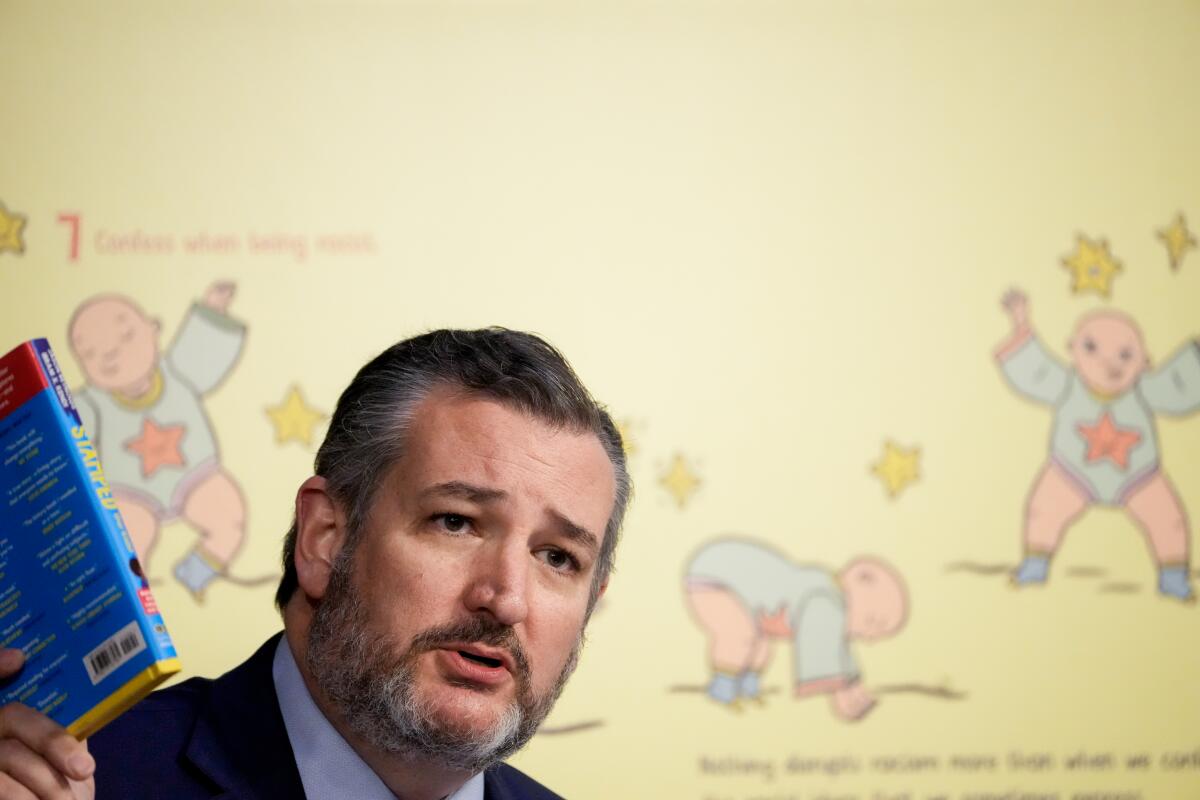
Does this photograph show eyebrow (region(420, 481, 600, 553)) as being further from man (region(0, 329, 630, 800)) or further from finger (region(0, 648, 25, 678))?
finger (region(0, 648, 25, 678))

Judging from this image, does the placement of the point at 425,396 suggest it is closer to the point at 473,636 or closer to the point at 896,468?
the point at 473,636

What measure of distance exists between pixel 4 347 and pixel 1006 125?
179 centimetres

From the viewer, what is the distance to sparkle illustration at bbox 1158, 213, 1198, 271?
91.3 inches

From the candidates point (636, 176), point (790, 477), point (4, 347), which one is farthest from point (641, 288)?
point (4, 347)

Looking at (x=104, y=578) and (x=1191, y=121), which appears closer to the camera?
(x=104, y=578)

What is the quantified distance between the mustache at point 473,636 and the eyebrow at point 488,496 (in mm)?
114

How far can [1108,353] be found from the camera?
89.6 inches

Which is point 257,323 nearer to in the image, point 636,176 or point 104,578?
point 636,176

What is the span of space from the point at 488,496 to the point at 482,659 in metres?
0.15

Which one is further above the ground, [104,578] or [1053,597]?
[104,578]

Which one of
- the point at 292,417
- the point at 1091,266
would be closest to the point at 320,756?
the point at 292,417

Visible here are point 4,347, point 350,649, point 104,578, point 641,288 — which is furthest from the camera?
point 641,288

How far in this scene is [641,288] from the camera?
2.23 meters

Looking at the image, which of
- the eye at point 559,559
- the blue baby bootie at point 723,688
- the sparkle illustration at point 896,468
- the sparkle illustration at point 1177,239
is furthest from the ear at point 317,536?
the sparkle illustration at point 1177,239
